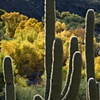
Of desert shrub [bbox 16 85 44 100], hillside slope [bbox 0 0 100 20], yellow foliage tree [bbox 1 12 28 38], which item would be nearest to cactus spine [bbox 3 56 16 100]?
desert shrub [bbox 16 85 44 100]

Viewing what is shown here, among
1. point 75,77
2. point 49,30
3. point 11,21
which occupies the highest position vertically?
point 11,21

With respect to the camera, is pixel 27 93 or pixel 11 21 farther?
pixel 11 21

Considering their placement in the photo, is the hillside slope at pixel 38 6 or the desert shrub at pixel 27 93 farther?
the hillside slope at pixel 38 6

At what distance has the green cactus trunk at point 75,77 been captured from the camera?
8461mm

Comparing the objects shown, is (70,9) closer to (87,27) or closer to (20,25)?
(20,25)

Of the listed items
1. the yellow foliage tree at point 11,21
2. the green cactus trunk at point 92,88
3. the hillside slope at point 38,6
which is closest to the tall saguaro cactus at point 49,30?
the green cactus trunk at point 92,88

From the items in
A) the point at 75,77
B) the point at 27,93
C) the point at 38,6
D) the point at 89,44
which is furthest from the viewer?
the point at 38,6

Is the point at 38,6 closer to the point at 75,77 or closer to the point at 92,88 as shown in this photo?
the point at 75,77

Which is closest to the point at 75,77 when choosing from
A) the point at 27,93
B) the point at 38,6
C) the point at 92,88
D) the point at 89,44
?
the point at 92,88

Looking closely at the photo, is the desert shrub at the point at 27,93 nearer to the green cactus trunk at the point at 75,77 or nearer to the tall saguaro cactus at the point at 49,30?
the tall saguaro cactus at the point at 49,30

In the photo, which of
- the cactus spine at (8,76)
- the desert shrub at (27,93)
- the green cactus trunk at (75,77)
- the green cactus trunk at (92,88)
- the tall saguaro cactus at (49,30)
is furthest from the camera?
the desert shrub at (27,93)

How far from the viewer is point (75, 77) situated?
28.3 feet

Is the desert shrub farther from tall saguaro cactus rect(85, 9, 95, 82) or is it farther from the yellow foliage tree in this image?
the yellow foliage tree

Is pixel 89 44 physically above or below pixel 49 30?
below
